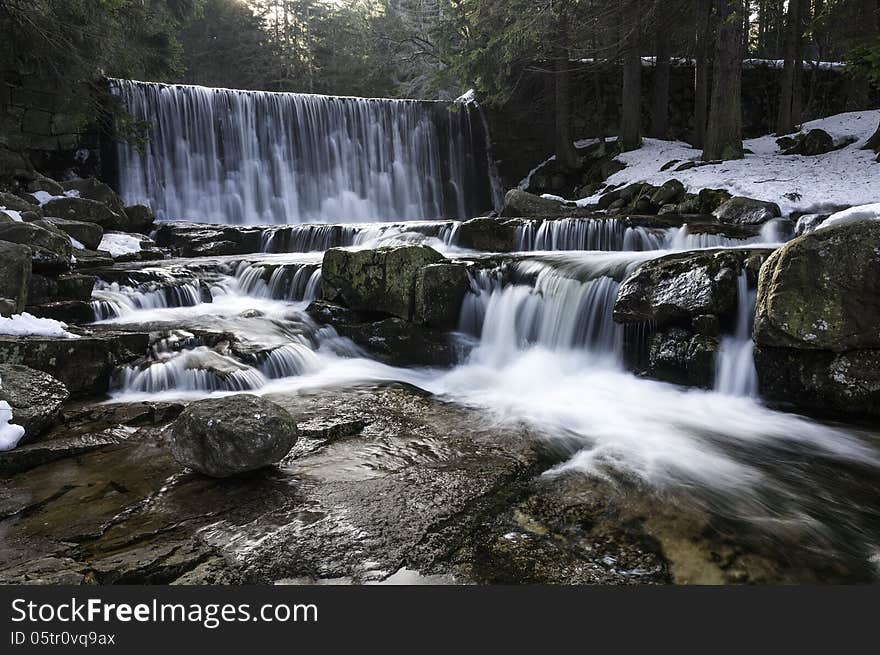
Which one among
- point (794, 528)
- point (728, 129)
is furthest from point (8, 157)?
point (728, 129)

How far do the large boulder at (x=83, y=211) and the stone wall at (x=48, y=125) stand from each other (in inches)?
131

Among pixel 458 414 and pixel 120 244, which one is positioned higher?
pixel 120 244

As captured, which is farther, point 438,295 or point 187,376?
point 438,295

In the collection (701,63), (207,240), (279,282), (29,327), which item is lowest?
(29,327)

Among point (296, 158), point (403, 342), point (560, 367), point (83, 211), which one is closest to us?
point (560, 367)

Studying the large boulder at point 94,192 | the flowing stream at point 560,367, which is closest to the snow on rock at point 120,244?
the flowing stream at point 560,367

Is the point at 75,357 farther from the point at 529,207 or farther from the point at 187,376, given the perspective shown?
the point at 529,207

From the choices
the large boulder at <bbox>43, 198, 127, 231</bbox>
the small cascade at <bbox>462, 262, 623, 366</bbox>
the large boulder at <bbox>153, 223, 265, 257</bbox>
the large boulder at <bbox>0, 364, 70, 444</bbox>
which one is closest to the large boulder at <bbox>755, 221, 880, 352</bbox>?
the small cascade at <bbox>462, 262, 623, 366</bbox>

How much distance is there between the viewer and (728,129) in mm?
13922

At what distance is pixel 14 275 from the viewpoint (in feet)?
18.8

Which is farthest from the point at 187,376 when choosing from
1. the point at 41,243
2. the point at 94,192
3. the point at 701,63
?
the point at 701,63

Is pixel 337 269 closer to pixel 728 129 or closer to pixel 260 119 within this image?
pixel 728 129

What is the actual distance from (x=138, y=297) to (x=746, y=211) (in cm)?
1043

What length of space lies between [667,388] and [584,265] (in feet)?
7.98
